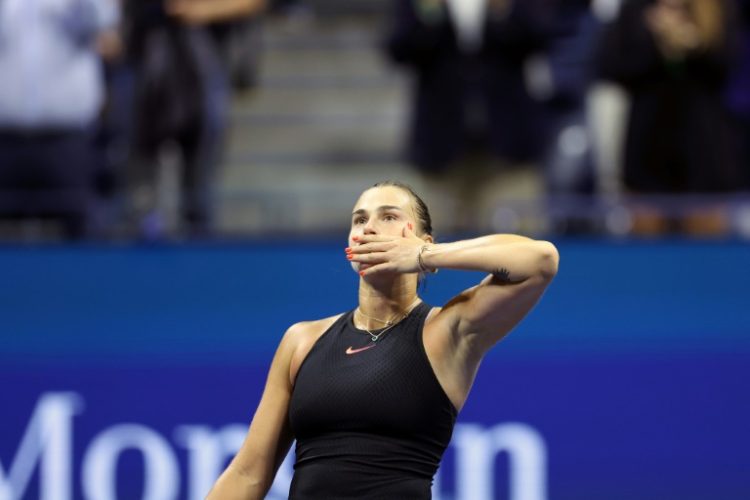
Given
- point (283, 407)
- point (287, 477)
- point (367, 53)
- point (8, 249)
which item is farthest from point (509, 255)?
point (367, 53)

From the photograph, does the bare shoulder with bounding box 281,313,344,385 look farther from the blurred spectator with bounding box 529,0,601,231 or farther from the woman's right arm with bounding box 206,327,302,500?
the blurred spectator with bounding box 529,0,601,231

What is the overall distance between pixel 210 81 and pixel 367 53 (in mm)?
2410

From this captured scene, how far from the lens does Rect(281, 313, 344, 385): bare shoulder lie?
362cm

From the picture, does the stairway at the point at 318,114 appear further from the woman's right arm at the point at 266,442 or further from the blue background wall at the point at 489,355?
the woman's right arm at the point at 266,442

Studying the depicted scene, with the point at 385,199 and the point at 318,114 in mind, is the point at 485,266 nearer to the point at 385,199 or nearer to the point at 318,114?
the point at 385,199

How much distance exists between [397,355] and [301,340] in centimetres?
32

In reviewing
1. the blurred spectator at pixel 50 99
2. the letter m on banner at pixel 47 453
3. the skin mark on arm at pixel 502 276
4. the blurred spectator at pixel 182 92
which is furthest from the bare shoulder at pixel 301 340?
the blurred spectator at pixel 182 92

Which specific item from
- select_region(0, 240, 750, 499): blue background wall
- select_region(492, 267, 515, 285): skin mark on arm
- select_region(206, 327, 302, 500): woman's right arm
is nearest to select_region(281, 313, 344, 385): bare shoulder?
select_region(206, 327, 302, 500): woman's right arm

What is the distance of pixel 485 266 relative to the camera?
327cm

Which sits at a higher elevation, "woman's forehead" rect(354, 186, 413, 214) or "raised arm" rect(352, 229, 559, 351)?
"woman's forehead" rect(354, 186, 413, 214)

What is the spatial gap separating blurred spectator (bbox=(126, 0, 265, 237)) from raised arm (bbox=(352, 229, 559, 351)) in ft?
10.8

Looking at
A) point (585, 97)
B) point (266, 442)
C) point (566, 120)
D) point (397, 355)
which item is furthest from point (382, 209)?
point (585, 97)

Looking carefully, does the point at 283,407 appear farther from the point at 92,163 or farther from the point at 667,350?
the point at 92,163

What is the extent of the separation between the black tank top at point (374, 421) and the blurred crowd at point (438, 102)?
105 inches
